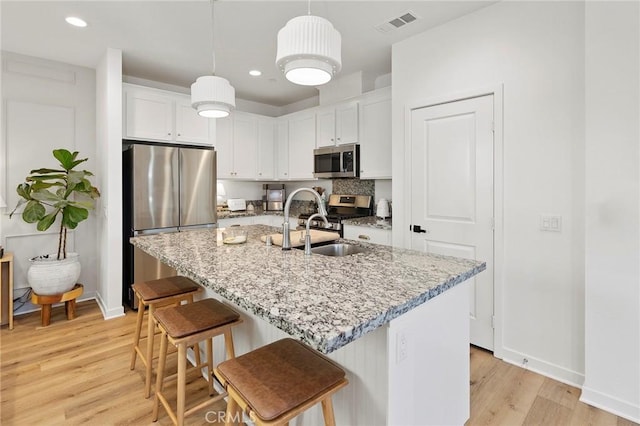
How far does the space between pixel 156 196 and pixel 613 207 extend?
373cm

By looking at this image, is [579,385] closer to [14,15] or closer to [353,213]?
[353,213]

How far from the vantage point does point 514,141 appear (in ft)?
7.70

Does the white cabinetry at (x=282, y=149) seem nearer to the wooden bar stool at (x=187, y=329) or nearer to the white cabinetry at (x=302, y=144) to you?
the white cabinetry at (x=302, y=144)

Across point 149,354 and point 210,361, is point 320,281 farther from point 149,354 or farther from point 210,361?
point 149,354

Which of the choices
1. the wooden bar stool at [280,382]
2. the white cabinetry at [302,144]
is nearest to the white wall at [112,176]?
the white cabinetry at [302,144]

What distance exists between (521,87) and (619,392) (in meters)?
1.96

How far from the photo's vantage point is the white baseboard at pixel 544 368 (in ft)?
6.98

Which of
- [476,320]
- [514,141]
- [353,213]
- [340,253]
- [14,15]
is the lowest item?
[476,320]

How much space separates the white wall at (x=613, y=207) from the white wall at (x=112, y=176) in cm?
378

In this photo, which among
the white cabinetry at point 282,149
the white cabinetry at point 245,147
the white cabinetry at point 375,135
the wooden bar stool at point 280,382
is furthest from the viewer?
the white cabinetry at point 282,149

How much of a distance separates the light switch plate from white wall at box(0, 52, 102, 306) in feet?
14.2

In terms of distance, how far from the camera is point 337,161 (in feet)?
13.0

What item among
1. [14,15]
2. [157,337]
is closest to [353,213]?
[157,337]

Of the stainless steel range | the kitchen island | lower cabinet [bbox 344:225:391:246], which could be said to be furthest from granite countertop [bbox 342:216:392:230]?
the kitchen island
